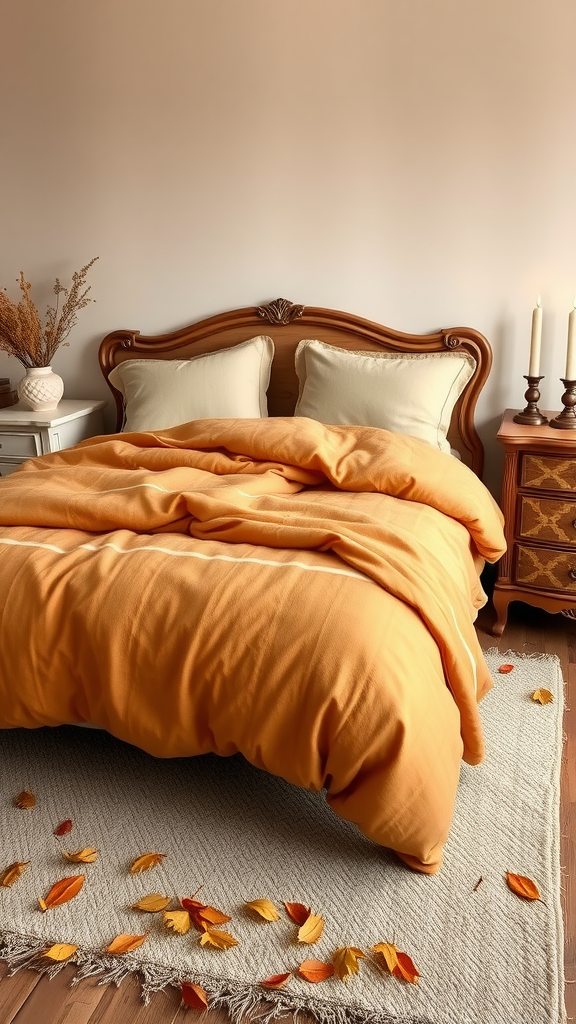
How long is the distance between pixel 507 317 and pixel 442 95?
0.81m

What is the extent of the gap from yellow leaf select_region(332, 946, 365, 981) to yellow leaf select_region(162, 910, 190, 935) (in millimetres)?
279

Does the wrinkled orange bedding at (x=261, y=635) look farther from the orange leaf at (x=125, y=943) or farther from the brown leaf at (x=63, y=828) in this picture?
the orange leaf at (x=125, y=943)

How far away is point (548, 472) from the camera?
2.58 meters

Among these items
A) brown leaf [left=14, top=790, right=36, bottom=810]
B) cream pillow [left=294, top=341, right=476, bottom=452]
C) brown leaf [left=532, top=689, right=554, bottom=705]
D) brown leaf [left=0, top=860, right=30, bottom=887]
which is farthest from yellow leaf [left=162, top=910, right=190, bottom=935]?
cream pillow [left=294, top=341, right=476, bottom=452]

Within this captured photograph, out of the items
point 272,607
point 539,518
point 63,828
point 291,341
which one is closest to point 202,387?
point 291,341

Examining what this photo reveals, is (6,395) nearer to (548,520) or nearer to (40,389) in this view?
(40,389)

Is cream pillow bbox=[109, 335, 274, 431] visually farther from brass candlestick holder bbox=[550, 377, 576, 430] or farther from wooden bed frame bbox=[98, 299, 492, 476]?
brass candlestick holder bbox=[550, 377, 576, 430]

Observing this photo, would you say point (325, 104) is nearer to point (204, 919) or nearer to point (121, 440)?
point (121, 440)

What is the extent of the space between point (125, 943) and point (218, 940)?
0.56 feet

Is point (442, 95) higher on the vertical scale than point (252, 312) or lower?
higher

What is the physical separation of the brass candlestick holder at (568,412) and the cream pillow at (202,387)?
1.08 m

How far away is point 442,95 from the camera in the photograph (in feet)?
9.46

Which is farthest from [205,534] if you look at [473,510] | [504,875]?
[504,875]

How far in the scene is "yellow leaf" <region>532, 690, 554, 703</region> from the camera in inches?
89.6
